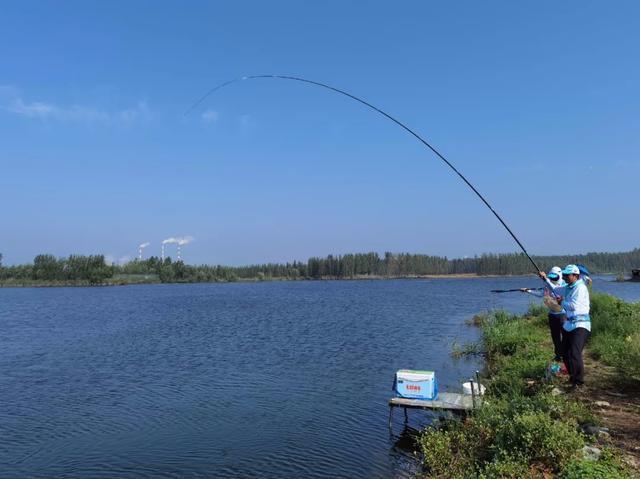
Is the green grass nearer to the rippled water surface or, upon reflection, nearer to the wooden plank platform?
the wooden plank platform

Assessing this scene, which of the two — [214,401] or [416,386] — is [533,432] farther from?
[214,401]

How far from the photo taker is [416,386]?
12.6 metres

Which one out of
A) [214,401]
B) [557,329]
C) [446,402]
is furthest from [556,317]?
[214,401]

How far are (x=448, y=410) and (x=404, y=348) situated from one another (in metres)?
13.4

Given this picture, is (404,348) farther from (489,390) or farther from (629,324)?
(489,390)

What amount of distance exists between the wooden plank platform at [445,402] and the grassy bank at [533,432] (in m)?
0.46

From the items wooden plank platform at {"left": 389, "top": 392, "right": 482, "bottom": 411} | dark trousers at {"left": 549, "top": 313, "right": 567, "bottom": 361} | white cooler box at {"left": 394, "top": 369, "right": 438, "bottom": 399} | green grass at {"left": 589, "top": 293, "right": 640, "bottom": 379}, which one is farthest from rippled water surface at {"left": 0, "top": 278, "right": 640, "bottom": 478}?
green grass at {"left": 589, "top": 293, "right": 640, "bottom": 379}

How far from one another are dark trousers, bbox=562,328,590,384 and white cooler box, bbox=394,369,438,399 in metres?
3.28

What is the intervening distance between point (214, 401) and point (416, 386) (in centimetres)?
719

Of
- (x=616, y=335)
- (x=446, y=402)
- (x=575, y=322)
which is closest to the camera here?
(x=575, y=322)

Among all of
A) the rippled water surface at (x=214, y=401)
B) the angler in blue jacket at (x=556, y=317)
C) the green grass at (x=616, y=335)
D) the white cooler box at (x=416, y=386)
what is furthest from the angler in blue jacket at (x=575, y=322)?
the rippled water surface at (x=214, y=401)

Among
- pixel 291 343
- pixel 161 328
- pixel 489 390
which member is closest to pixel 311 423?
pixel 489 390

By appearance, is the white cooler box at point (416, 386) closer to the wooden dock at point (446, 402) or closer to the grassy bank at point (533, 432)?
the wooden dock at point (446, 402)

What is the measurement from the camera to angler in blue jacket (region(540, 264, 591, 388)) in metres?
10.2
